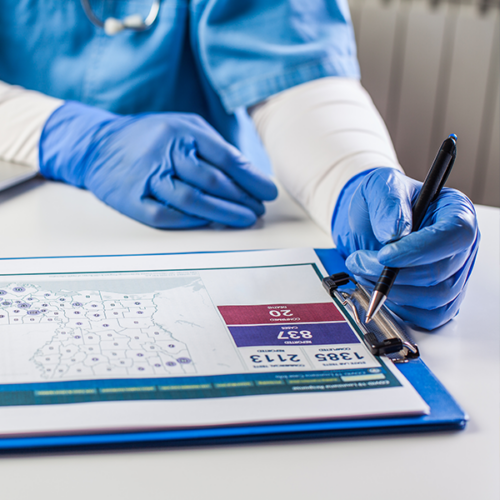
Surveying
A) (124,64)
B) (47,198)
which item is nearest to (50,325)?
(47,198)

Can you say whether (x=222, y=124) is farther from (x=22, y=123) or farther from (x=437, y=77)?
(x=437, y=77)

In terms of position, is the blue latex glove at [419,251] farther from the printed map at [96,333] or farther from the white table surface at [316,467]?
the printed map at [96,333]

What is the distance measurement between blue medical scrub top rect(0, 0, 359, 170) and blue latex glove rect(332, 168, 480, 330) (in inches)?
17.0

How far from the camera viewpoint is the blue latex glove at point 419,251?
404mm

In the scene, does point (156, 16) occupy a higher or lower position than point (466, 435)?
higher

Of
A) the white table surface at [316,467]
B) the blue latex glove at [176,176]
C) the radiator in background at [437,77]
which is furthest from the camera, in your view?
the radiator in background at [437,77]

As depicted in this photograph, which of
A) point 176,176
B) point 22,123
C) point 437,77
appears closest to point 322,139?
point 176,176

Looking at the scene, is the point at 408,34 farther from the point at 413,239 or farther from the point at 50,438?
the point at 50,438

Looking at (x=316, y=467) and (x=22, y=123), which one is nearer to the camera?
(x=316, y=467)

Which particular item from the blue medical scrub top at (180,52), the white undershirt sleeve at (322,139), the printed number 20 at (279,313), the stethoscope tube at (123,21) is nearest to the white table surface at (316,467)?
the printed number 20 at (279,313)

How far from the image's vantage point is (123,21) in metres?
0.92

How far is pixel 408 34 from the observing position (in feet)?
5.15

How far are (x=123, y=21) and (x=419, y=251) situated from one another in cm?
74

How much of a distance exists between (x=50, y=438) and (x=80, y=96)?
2.65 ft
